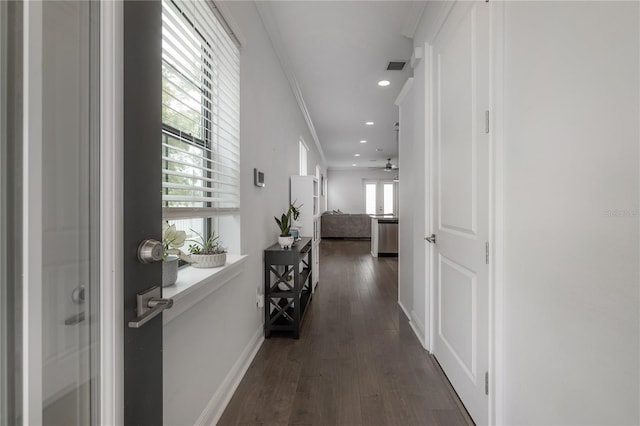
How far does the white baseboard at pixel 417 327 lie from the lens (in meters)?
2.36

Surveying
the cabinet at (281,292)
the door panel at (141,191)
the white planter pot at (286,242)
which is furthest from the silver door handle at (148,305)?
the white planter pot at (286,242)

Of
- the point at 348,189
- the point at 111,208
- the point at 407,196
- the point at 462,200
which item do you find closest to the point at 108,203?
the point at 111,208

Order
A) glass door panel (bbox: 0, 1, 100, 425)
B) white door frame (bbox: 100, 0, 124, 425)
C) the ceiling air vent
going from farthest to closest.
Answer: the ceiling air vent < white door frame (bbox: 100, 0, 124, 425) < glass door panel (bbox: 0, 1, 100, 425)

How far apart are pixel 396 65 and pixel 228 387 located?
339 centimetres

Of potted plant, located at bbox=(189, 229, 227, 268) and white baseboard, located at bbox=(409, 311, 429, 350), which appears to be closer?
potted plant, located at bbox=(189, 229, 227, 268)

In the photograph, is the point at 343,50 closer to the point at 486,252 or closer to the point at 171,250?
the point at 486,252

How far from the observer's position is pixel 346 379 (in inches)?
73.9

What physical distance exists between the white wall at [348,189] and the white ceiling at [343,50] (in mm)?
7264

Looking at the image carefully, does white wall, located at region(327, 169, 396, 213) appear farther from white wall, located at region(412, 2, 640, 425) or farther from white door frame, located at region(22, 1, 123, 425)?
white door frame, located at region(22, 1, 123, 425)

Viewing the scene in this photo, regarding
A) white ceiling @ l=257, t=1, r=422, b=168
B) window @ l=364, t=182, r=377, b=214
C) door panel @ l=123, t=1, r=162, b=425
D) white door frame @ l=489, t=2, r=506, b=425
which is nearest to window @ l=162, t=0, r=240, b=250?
door panel @ l=123, t=1, r=162, b=425

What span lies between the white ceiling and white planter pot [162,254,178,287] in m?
2.12

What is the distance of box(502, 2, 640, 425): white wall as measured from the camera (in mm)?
720

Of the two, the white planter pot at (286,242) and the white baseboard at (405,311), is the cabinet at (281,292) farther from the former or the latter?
the white baseboard at (405,311)

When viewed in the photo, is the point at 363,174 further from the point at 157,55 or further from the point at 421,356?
the point at 157,55
